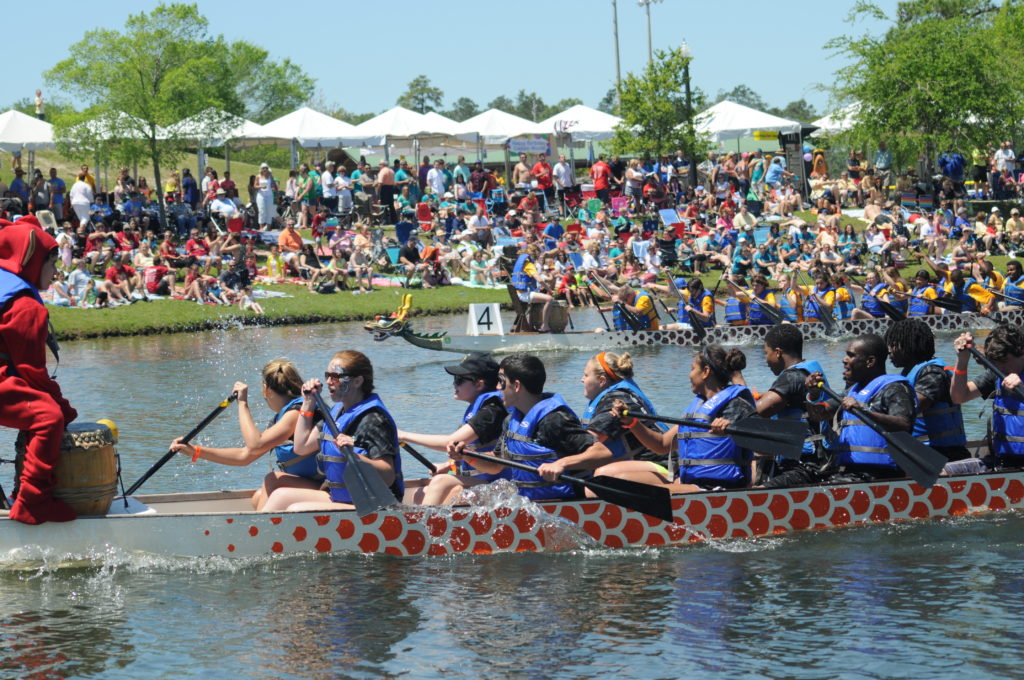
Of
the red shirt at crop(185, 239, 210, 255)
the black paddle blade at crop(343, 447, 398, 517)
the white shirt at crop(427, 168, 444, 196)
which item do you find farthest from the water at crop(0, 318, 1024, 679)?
the white shirt at crop(427, 168, 444, 196)

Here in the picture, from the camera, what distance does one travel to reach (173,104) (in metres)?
33.4

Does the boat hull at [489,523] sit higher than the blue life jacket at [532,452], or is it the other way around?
the blue life jacket at [532,452]

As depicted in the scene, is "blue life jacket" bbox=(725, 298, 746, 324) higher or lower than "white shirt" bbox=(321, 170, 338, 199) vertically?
lower

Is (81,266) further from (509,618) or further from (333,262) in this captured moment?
(509,618)

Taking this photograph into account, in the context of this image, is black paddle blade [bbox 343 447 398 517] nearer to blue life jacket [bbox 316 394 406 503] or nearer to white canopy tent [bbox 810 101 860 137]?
blue life jacket [bbox 316 394 406 503]

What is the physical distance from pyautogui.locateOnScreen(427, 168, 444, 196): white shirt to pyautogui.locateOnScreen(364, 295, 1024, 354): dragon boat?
14250mm

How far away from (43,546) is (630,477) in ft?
13.6

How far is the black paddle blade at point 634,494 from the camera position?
9680 millimetres

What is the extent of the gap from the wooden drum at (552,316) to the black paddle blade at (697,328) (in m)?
2.03

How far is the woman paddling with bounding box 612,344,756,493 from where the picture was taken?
974 centimetres

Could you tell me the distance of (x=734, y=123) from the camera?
4012cm

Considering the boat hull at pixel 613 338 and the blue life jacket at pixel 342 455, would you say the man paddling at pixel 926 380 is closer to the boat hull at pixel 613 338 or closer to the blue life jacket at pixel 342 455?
the blue life jacket at pixel 342 455

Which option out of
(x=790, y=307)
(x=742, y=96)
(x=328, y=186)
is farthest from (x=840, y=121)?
(x=742, y=96)

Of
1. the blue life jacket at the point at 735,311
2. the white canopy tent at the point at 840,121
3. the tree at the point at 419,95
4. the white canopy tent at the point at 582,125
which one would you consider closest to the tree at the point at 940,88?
the white canopy tent at the point at 840,121
